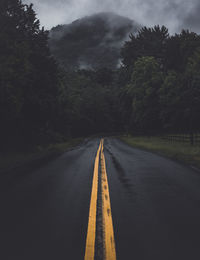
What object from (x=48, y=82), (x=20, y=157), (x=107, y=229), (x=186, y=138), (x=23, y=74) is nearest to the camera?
(x=107, y=229)

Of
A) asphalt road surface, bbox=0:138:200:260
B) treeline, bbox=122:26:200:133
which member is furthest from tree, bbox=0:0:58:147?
treeline, bbox=122:26:200:133

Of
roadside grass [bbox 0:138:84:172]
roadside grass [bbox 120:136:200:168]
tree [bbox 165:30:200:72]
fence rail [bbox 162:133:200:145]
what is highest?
tree [bbox 165:30:200:72]

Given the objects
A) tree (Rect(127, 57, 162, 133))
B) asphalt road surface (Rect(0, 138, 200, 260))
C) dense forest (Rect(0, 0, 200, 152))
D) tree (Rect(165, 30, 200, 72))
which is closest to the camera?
asphalt road surface (Rect(0, 138, 200, 260))

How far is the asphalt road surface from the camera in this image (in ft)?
11.7

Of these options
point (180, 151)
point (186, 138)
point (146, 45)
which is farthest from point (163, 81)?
point (180, 151)

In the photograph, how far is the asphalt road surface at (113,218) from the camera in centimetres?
357

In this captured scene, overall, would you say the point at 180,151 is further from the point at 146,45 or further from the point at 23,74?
the point at 146,45

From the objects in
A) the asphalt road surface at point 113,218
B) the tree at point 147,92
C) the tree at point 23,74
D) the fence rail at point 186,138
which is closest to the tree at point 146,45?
the tree at point 147,92

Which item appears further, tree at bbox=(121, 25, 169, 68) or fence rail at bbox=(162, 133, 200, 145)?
tree at bbox=(121, 25, 169, 68)

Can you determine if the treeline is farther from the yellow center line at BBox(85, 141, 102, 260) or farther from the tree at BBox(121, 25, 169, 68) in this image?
the yellow center line at BBox(85, 141, 102, 260)

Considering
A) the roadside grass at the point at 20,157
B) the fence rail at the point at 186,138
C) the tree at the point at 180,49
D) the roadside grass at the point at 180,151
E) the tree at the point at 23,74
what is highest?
the tree at the point at 180,49

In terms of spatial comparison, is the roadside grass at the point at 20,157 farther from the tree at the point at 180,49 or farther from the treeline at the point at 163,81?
the tree at the point at 180,49

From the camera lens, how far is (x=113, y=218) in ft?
15.8

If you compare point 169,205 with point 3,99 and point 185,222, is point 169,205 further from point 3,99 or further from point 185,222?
point 3,99
